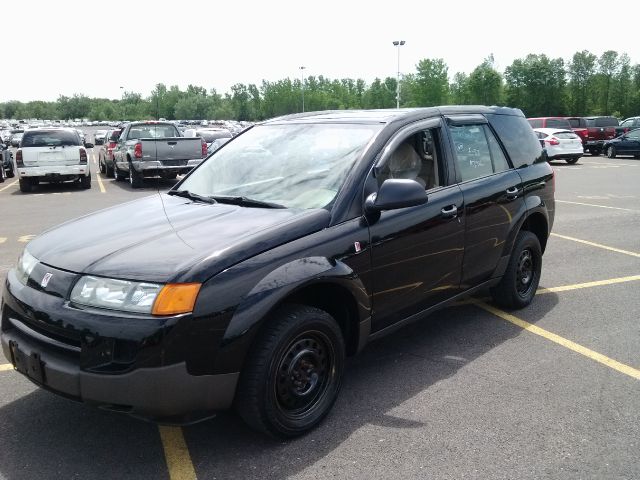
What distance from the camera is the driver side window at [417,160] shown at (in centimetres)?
373

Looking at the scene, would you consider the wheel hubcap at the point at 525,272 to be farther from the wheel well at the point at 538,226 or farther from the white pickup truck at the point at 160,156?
the white pickup truck at the point at 160,156

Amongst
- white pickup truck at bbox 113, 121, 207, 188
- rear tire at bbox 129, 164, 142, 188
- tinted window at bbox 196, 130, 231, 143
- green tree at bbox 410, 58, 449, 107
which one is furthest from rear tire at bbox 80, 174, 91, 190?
green tree at bbox 410, 58, 449, 107

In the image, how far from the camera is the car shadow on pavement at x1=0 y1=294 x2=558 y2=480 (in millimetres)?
2814

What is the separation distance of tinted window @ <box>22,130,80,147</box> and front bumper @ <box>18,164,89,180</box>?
74 cm

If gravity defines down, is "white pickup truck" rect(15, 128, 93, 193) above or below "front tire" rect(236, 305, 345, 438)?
above

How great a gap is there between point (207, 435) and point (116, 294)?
100 cm

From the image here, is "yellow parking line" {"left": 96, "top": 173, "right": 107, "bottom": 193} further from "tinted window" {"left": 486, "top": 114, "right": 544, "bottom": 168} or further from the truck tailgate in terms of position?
"tinted window" {"left": 486, "top": 114, "right": 544, "bottom": 168}

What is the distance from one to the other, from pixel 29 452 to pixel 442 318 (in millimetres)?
3324

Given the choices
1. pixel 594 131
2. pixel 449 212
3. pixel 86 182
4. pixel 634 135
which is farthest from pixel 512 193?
pixel 594 131

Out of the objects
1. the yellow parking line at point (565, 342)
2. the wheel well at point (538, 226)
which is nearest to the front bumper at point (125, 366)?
the yellow parking line at point (565, 342)

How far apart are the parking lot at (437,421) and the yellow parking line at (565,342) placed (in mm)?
16

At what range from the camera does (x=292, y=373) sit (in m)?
3.04

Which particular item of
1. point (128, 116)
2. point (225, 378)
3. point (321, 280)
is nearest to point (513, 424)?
point (321, 280)

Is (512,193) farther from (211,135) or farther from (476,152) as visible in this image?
(211,135)
